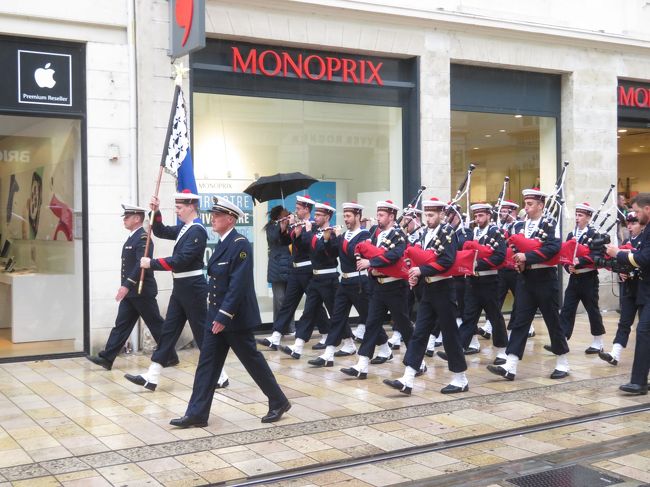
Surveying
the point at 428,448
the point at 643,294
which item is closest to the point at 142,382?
the point at 428,448

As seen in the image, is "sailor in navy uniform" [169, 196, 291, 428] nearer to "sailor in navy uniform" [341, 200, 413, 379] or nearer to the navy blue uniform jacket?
the navy blue uniform jacket

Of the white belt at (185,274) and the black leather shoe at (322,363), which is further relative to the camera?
the black leather shoe at (322,363)

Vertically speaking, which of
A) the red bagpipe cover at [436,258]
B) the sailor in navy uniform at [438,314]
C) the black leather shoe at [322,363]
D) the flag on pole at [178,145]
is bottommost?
the black leather shoe at [322,363]

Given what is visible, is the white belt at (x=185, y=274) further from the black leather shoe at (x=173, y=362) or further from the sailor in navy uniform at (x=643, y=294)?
the sailor in navy uniform at (x=643, y=294)

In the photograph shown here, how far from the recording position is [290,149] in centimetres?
1350

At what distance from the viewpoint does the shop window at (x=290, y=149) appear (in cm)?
1287

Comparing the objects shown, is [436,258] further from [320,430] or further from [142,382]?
[142,382]

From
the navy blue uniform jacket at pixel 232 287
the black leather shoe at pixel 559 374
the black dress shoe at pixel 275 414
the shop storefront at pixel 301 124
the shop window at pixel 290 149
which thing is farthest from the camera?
the shop window at pixel 290 149

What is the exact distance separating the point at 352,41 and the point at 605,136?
18.9 ft

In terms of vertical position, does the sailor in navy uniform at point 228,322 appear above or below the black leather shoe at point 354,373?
above

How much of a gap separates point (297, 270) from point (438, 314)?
120 inches

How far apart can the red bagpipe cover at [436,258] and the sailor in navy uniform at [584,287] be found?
2.51 meters

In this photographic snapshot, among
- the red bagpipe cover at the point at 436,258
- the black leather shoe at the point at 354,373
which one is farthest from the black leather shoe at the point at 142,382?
the red bagpipe cover at the point at 436,258

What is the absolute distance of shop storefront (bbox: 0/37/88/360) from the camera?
35.9 feet
